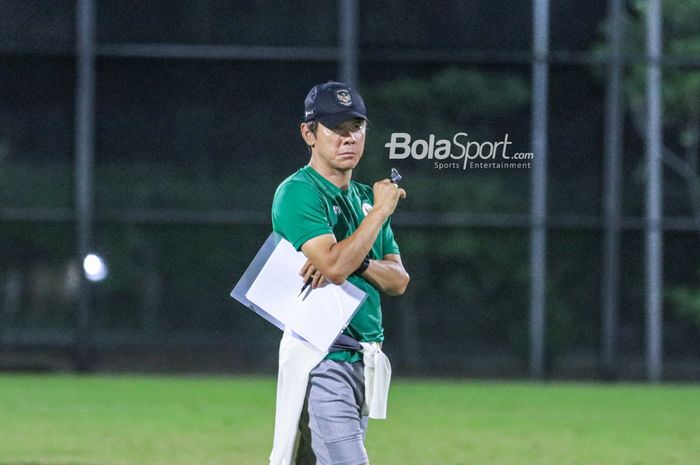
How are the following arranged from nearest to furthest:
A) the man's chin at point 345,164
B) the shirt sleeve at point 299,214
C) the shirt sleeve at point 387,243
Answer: the shirt sleeve at point 299,214, the man's chin at point 345,164, the shirt sleeve at point 387,243

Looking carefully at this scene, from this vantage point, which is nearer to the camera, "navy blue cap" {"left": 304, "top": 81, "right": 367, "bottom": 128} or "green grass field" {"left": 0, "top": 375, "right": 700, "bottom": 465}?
"navy blue cap" {"left": 304, "top": 81, "right": 367, "bottom": 128}

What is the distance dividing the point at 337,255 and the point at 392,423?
7.07m

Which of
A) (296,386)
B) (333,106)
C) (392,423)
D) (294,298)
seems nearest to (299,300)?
(294,298)

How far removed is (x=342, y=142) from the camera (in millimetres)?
4461

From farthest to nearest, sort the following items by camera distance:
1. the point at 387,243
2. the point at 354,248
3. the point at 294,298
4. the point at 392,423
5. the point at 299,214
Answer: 1. the point at 392,423
2. the point at 387,243
3. the point at 294,298
4. the point at 299,214
5. the point at 354,248

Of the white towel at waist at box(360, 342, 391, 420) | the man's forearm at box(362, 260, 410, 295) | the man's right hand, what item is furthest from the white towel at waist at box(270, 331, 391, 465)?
the man's right hand

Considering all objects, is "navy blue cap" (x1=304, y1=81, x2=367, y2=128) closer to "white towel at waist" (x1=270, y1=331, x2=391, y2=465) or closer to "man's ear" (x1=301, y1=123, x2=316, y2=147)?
"man's ear" (x1=301, y1=123, x2=316, y2=147)

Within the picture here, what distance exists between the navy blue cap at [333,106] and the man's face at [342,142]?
0.02 metres

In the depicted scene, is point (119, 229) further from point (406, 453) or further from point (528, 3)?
point (406, 453)

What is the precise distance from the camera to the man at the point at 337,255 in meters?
4.34

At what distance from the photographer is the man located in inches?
171

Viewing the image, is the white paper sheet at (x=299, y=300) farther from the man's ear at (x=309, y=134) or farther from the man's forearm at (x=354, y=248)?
the man's ear at (x=309, y=134)

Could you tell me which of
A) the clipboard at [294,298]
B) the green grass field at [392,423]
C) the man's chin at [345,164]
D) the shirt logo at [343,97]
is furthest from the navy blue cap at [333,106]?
the green grass field at [392,423]

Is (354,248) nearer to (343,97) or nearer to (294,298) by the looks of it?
(294,298)
